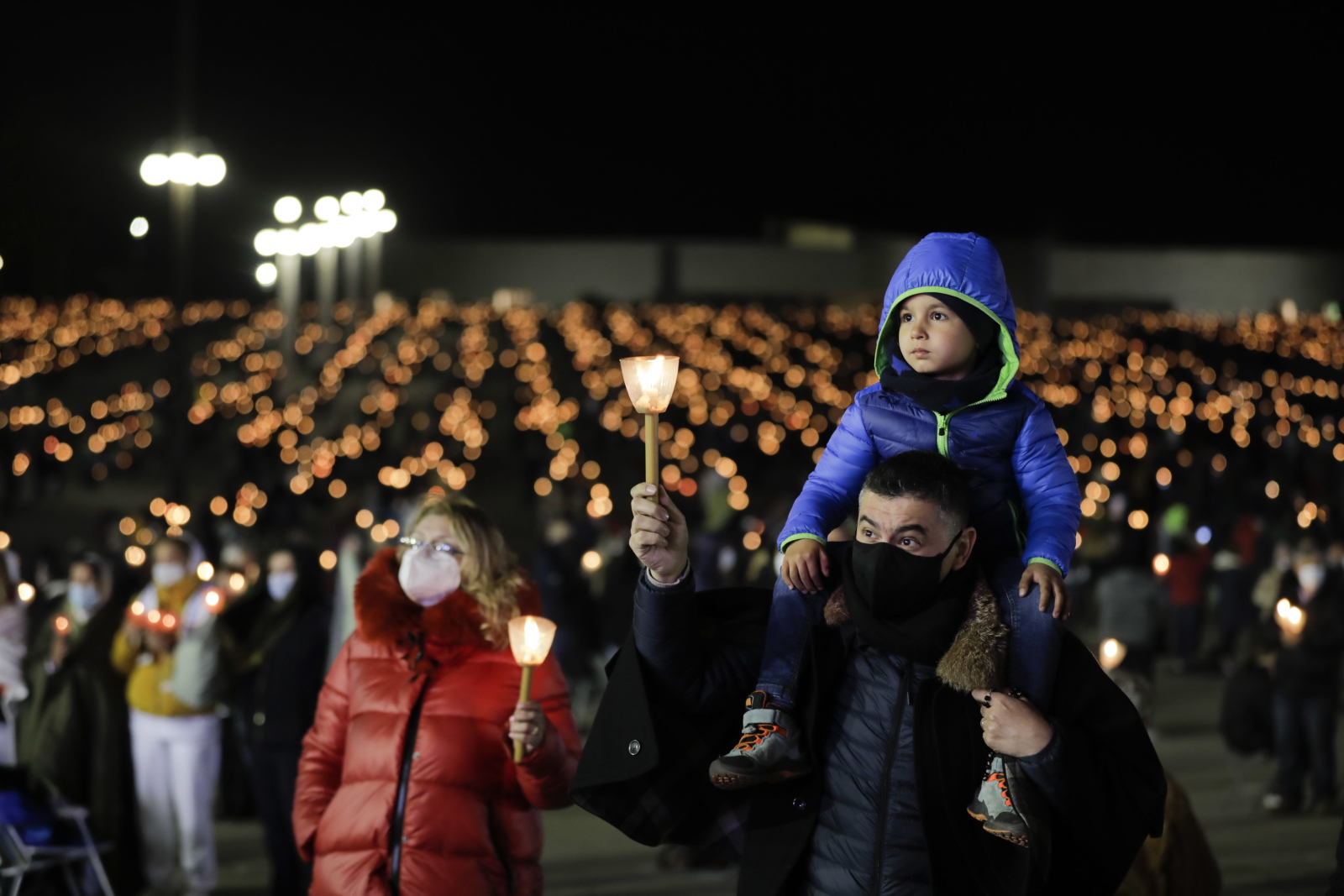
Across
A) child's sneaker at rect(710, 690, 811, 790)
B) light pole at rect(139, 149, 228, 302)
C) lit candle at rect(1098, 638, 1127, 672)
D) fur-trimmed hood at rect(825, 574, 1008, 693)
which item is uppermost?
light pole at rect(139, 149, 228, 302)

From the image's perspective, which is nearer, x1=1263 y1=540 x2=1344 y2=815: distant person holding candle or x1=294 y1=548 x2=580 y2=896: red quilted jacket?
x1=294 y1=548 x2=580 y2=896: red quilted jacket

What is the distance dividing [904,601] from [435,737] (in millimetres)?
1693

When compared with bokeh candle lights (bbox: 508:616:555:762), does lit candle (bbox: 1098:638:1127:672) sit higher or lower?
lower

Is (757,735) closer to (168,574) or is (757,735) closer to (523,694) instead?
(523,694)

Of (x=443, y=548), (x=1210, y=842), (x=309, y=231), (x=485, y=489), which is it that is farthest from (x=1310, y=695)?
(x=309, y=231)

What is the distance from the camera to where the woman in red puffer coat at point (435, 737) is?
393 cm

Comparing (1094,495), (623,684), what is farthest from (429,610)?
(1094,495)

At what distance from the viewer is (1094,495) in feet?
66.5

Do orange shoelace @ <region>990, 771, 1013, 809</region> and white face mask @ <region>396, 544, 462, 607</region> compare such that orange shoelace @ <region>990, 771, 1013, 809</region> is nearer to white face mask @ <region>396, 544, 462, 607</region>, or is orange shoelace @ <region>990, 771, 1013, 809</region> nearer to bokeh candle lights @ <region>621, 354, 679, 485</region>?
bokeh candle lights @ <region>621, 354, 679, 485</region>

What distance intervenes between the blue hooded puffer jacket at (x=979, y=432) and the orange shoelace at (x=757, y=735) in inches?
13.5

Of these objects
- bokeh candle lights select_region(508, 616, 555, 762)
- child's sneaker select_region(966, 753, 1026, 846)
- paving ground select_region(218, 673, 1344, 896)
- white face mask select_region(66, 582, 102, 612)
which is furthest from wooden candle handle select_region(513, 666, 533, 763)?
white face mask select_region(66, 582, 102, 612)

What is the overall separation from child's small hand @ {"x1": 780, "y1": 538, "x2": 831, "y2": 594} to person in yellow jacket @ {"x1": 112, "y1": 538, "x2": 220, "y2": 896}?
5.10 meters

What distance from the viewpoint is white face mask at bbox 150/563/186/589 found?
748cm

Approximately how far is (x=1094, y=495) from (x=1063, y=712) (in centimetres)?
1823
